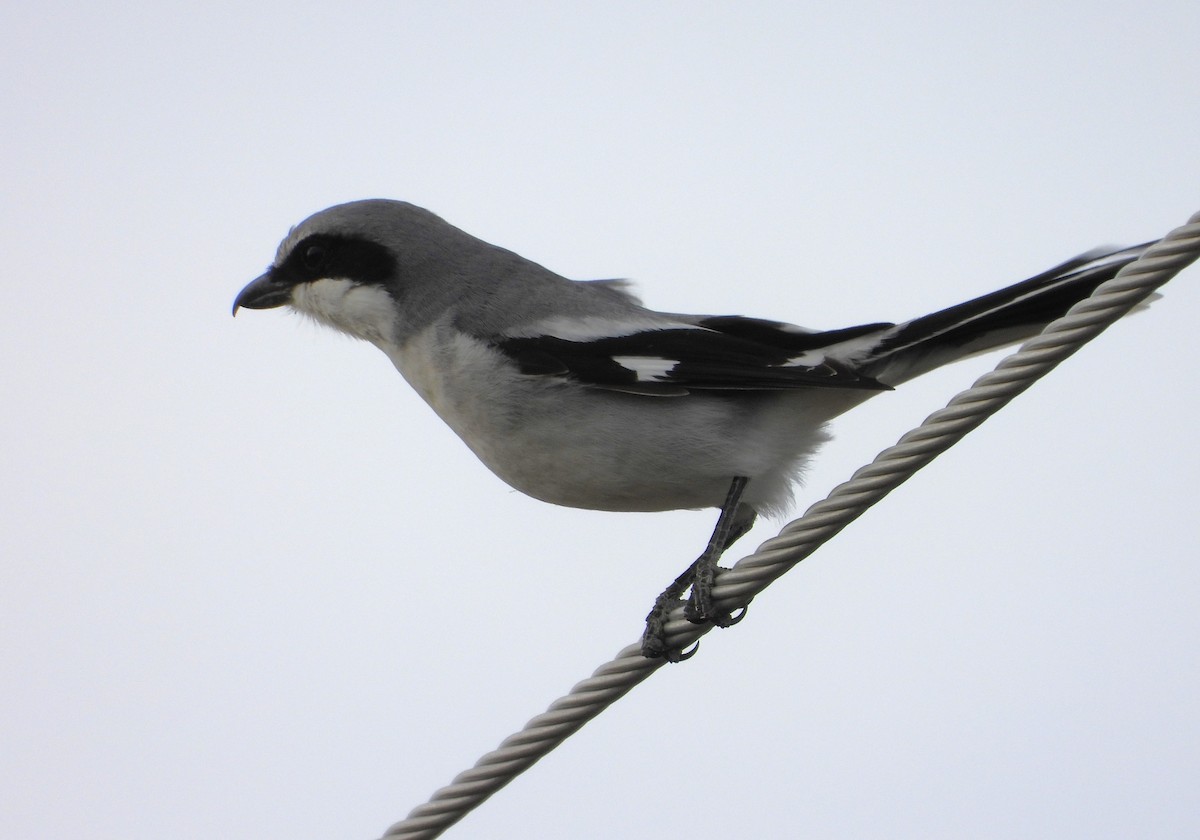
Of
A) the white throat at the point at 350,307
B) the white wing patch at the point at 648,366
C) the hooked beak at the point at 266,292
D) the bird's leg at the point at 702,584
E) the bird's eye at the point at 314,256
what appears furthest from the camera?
the hooked beak at the point at 266,292

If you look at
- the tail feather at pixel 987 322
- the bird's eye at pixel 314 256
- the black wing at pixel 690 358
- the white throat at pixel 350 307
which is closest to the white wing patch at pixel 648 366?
the black wing at pixel 690 358

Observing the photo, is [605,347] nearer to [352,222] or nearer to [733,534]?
[733,534]

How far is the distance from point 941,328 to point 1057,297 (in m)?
0.37

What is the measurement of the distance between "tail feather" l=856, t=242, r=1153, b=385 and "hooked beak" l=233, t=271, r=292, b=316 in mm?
2593

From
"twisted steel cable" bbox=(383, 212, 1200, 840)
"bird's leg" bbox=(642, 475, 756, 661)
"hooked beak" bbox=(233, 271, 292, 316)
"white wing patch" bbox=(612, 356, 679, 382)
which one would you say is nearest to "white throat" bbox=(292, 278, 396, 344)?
"hooked beak" bbox=(233, 271, 292, 316)

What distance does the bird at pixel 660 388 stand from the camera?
3.80m

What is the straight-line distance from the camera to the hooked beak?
4.99m

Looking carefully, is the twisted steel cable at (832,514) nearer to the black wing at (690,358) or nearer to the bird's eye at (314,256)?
the black wing at (690,358)

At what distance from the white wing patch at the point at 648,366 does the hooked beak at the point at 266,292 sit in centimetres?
175

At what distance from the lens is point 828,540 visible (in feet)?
9.73

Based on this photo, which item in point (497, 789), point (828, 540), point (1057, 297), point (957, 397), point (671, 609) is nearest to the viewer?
point (957, 397)

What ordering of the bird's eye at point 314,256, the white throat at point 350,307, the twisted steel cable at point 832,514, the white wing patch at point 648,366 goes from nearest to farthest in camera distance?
the twisted steel cable at point 832,514
the white wing patch at point 648,366
the white throat at point 350,307
the bird's eye at point 314,256

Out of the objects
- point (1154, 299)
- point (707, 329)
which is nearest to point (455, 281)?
point (707, 329)

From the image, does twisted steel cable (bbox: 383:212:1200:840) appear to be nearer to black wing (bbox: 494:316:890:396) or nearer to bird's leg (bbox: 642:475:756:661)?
bird's leg (bbox: 642:475:756:661)
